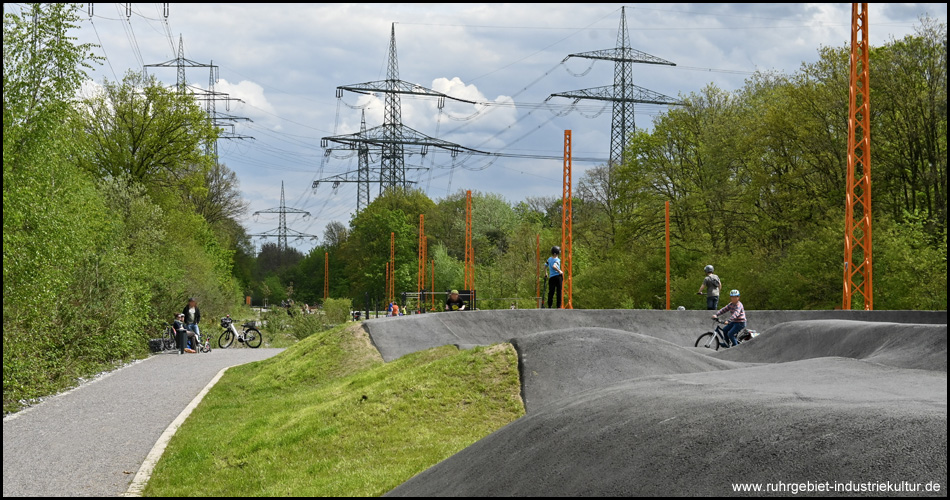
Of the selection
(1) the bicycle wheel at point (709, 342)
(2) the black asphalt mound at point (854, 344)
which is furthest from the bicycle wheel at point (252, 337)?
(2) the black asphalt mound at point (854, 344)

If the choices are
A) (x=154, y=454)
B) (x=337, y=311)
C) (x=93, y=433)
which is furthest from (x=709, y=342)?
(x=337, y=311)

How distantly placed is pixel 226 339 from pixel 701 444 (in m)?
30.6

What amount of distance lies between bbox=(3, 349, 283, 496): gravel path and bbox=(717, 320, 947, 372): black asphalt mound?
9013 mm

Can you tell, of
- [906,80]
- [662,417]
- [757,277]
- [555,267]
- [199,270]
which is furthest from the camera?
[199,270]

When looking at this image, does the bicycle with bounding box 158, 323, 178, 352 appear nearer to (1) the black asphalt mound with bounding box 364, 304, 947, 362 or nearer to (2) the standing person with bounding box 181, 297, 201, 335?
(2) the standing person with bounding box 181, 297, 201, 335

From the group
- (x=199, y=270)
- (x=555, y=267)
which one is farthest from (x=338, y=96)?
(x=555, y=267)

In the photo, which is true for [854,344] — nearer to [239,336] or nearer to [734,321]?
[734,321]

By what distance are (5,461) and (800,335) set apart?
11904mm

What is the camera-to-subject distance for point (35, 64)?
635 inches

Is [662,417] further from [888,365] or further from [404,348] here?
[404,348]

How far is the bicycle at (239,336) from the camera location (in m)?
32.5

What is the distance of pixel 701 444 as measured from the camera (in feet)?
15.1

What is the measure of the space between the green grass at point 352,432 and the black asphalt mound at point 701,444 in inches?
80.9

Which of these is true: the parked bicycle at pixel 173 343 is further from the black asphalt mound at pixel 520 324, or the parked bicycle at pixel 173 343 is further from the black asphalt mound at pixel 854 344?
the black asphalt mound at pixel 854 344
